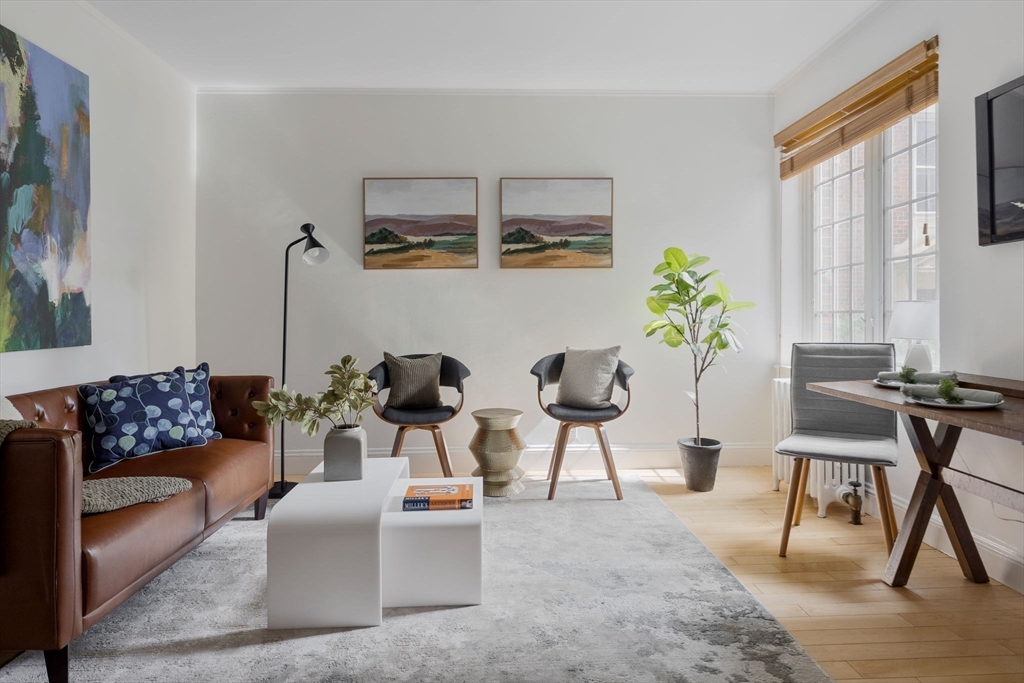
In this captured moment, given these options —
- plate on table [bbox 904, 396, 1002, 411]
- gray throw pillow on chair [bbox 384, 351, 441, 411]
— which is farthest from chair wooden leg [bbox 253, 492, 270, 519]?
plate on table [bbox 904, 396, 1002, 411]

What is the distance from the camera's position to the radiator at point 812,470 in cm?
364

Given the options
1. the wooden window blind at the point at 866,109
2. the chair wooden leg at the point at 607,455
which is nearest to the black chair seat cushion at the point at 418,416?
the chair wooden leg at the point at 607,455

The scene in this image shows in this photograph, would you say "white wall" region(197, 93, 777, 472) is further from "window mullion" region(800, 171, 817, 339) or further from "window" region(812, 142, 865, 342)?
"window" region(812, 142, 865, 342)

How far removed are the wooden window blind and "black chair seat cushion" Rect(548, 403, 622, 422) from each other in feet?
6.65

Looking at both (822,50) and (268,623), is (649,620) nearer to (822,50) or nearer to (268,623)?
(268,623)

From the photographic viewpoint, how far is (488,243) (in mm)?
4719

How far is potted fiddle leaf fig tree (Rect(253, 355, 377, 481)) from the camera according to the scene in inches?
106

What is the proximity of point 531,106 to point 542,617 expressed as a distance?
11.7 ft

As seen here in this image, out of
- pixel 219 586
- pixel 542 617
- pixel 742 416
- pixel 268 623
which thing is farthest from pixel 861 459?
pixel 219 586

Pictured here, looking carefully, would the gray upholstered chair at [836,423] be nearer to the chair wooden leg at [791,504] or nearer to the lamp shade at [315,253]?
the chair wooden leg at [791,504]

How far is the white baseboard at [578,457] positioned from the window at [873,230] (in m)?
1.01

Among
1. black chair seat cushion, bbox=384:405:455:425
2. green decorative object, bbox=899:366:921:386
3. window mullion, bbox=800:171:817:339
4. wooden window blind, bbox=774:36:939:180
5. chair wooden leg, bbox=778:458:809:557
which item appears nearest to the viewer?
green decorative object, bbox=899:366:921:386

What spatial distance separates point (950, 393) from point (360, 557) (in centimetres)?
212

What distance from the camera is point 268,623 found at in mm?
2314
